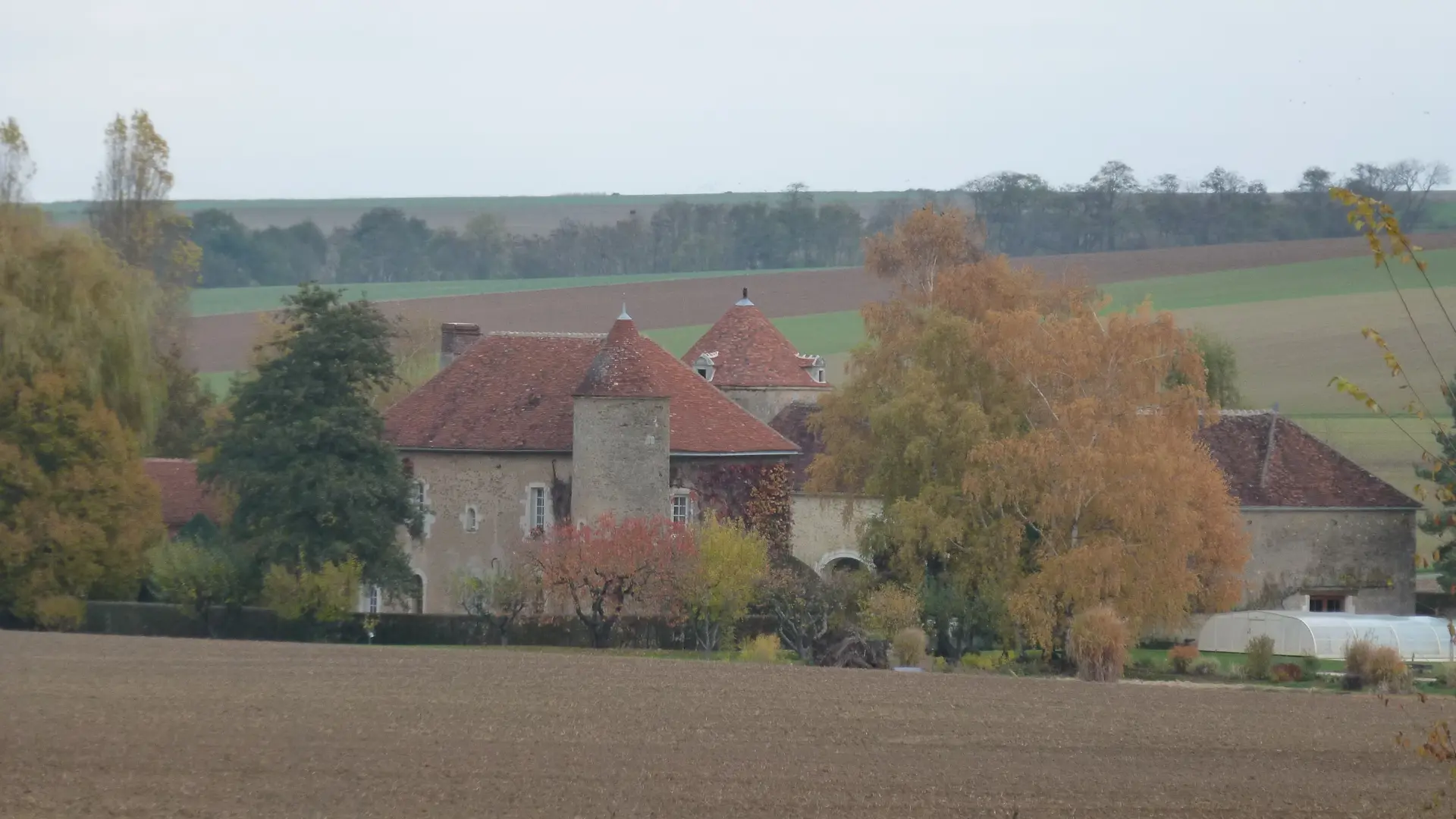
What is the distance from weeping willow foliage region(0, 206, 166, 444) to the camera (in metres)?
42.3

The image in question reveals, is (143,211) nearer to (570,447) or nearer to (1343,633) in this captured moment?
(570,447)

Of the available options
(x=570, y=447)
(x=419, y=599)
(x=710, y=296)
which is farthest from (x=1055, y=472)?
(x=710, y=296)

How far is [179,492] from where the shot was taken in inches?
2023

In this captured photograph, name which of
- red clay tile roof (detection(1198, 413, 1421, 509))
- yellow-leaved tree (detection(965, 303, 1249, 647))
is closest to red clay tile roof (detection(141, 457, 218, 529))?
yellow-leaved tree (detection(965, 303, 1249, 647))

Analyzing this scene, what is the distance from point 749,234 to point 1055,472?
242 ft

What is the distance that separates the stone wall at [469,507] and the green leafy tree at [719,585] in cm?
578

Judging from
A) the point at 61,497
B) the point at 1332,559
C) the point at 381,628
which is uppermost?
the point at 61,497

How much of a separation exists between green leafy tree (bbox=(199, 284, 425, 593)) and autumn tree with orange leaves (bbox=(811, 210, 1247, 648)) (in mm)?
11021

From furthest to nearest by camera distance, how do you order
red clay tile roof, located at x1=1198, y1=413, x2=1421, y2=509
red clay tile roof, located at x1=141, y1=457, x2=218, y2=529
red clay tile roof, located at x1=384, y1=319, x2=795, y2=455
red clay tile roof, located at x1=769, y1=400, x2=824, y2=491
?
red clay tile roof, located at x1=769, y1=400, x2=824, y2=491 < red clay tile roof, located at x1=141, y1=457, x2=218, y2=529 < red clay tile roof, located at x1=1198, y1=413, x2=1421, y2=509 < red clay tile roof, located at x1=384, y1=319, x2=795, y2=455

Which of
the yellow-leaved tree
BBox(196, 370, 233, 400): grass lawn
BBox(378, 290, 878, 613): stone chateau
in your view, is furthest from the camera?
BBox(196, 370, 233, 400): grass lawn

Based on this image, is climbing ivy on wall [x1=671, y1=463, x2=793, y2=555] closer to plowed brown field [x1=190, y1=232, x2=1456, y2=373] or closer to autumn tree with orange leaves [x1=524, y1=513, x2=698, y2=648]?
autumn tree with orange leaves [x1=524, y1=513, x2=698, y2=648]

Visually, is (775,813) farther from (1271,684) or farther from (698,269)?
(698,269)

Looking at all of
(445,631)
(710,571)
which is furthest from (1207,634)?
(445,631)

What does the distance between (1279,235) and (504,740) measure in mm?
82109
